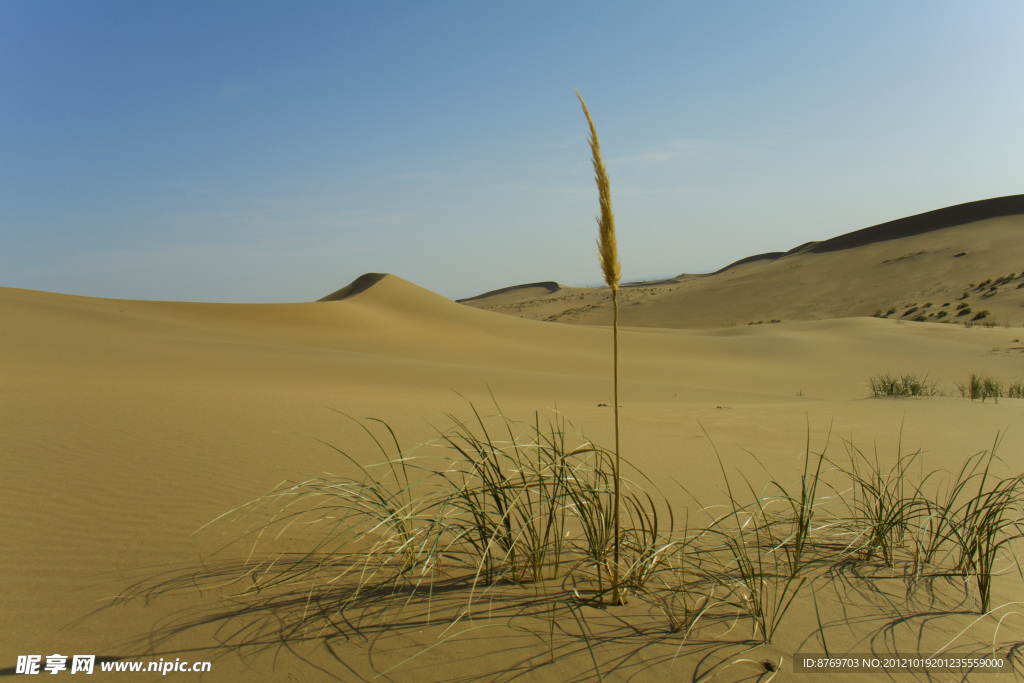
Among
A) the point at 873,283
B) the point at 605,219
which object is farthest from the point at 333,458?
the point at 873,283

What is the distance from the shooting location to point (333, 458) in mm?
5574

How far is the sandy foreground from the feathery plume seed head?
1.34 metres

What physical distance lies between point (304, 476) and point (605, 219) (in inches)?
138

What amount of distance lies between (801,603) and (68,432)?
20.0 feet

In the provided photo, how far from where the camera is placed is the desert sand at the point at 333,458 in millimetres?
2404

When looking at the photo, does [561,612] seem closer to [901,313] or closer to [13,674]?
[13,674]

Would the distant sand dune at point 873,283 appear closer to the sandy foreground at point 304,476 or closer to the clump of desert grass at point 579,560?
the sandy foreground at point 304,476

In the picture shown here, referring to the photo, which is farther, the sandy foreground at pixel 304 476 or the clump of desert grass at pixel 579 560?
the clump of desert grass at pixel 579 560

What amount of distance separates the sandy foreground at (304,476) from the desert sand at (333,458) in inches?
0.6

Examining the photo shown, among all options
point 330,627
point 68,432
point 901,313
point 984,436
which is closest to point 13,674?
point 330,627

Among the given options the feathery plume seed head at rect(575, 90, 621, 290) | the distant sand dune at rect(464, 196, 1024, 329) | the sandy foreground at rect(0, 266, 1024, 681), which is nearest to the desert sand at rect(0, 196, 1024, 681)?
the sandy foreground at rect(0, 266, 1024, 681)

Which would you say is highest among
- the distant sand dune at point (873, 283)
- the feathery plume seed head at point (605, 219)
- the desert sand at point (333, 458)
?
the distant sand dune at point (873, 283)

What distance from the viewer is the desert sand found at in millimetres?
2404

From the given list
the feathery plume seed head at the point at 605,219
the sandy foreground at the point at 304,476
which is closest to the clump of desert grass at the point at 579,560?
the sandy foreground at the point at 304,476
